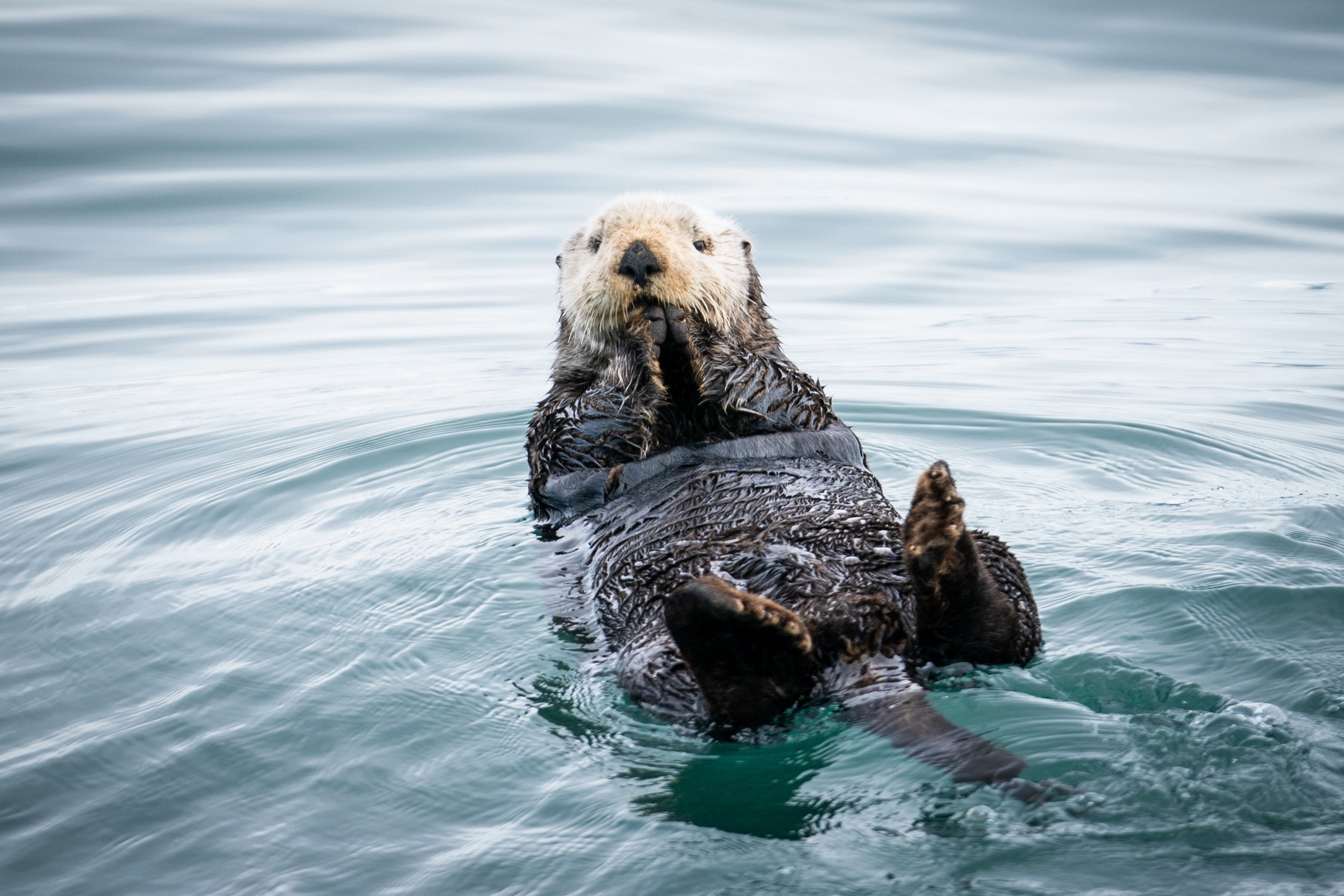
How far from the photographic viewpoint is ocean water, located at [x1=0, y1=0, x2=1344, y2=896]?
227 cm

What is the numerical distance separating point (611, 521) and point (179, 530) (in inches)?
74.5

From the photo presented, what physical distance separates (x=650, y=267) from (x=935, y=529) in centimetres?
151

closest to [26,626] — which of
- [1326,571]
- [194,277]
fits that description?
[1326,571]

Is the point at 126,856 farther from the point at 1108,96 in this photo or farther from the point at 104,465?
the point at 1108,96

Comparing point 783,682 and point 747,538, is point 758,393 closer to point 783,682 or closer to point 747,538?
point 747,538

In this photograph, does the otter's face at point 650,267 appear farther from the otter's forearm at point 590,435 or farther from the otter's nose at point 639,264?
the otter's forearm at point 590,435

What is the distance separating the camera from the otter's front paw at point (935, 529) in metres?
2.49

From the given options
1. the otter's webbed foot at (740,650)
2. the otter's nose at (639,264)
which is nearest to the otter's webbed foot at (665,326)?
the otter's nose at (639,264)

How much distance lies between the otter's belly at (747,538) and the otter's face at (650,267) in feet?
1.90

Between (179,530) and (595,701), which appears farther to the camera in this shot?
(179,530)

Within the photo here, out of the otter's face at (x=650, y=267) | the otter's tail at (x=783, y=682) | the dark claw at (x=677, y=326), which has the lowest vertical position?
the otter's tail at (x=783, y=682)

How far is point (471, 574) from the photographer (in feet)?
12.1

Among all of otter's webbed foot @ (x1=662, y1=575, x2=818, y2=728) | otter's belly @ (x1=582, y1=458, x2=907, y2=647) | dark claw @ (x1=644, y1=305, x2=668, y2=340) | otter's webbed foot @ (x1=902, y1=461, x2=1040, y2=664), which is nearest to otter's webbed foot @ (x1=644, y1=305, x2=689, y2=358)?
dark claw @ (x1=644, y1=305, x2=668, y2=340)

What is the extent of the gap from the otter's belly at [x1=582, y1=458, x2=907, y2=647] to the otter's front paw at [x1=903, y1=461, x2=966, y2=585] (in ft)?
0.70
